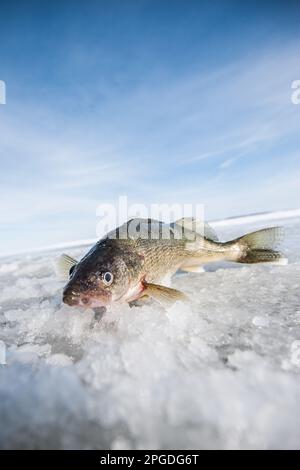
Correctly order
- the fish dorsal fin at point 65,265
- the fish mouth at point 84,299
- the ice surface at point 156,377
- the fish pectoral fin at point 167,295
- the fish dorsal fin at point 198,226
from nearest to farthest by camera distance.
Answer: the ice surface at point 156,377 < the fish mouth at point 84,299 < the fish pectoral fin at point 167,295 < the fish dorsal fin at point 65,265 < the fish dorsal fin at point 198,226

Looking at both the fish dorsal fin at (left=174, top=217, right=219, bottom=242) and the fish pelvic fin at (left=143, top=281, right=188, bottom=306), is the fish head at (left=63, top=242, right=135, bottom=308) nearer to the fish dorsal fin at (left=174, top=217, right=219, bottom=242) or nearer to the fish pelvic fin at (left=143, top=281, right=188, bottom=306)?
the fish pelvic fin at (left=143, top=281, right=188, bottom=306)

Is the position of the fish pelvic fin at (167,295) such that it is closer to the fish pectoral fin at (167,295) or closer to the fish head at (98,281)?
the fish pectoral fin at (167,295)

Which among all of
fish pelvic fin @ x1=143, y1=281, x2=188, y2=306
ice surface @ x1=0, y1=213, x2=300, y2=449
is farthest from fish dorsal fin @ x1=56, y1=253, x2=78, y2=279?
fish pelvic fin @ x1=143, y1=281, x2=188, y2=306

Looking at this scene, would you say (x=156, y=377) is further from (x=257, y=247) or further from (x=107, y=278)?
(x=257, y=247)

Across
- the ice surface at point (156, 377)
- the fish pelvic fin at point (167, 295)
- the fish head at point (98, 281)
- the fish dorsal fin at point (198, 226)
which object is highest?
the fish dorsal fin at point (198, 226)

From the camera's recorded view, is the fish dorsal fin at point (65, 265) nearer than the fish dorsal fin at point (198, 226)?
Yes

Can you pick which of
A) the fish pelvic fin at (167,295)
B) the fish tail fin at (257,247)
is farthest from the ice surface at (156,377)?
the fish tail fin at (257,247)
